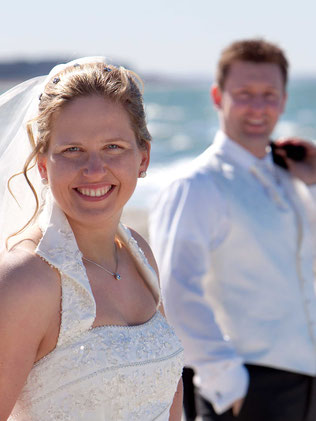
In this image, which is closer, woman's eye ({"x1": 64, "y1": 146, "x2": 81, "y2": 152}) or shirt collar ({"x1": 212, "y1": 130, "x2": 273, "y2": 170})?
woman's eye ({"x1": 64, "y1": 146, "x2": 81, "y2": 152})

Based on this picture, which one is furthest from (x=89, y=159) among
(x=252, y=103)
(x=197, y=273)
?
(x=252, y=103)

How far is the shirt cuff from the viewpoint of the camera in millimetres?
3465

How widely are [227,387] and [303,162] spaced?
4.71ft

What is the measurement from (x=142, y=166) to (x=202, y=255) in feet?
3.92

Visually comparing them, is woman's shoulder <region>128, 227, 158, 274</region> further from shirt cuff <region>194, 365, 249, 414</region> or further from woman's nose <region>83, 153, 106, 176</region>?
shirt cuff <region>194, 365, 249, 414</region>

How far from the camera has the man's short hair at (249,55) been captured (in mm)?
4098

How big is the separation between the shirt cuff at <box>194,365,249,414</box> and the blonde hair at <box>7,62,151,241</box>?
1.53 m

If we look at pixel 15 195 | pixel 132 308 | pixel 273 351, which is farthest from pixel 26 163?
pixel 273 351

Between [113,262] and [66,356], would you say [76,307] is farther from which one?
[113,262]

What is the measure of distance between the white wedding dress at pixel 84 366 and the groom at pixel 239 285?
1.30m

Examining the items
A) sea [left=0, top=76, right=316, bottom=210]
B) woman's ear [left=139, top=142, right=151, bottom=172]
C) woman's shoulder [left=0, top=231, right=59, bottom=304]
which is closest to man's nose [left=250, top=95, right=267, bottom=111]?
woman's ear [left=139, top=142, right=151, bottom=172]

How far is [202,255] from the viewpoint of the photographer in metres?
3.53

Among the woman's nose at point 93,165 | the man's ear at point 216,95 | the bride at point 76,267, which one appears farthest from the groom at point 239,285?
the woman's nose at point 93,165

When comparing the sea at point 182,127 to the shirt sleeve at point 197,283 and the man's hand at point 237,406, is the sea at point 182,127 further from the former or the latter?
the man's hand at point 237,406
